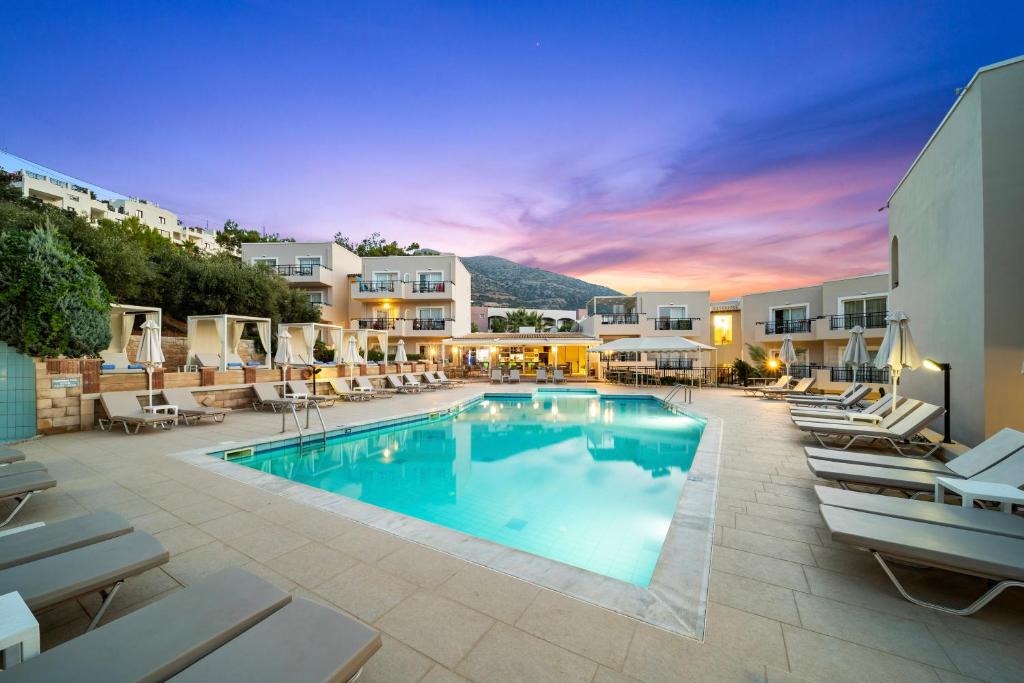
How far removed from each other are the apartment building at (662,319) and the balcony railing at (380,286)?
537 inches

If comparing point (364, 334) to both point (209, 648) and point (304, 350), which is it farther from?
point (209, 648)

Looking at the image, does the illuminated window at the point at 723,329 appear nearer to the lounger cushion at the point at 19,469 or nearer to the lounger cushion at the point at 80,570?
the lounger cushion at the point at 80,570

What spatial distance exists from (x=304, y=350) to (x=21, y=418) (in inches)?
363

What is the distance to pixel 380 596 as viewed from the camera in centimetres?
264

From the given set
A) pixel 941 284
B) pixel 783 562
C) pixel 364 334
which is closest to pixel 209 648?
pixel 783 562

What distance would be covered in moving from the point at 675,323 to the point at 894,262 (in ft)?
47.1

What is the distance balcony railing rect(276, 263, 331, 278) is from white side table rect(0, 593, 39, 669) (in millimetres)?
27446

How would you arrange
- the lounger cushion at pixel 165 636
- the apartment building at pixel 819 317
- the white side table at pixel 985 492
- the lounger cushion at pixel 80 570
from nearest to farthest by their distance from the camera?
the lounger cushion at pixel 165 636 → the lounger cushion at pixel 80 570 → the white side table at pixel 985 492 → the apartment building at pixel 819 317

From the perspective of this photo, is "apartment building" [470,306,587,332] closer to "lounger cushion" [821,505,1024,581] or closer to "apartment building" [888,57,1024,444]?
"apartment building" [888,57,1024,444]

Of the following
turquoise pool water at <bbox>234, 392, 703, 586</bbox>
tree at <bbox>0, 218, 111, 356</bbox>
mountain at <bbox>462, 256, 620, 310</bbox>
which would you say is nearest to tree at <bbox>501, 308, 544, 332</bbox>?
turquoise pool water at <bbox>234, 392, 703, 586</bbox>

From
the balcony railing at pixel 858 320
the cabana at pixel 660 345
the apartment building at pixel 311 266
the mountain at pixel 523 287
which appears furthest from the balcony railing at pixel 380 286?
the mountain at pixel 523 287

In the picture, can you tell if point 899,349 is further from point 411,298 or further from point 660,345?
point 411,298

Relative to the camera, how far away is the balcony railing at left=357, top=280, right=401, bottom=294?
26.3 metres

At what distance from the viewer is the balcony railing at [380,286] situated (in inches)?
1035
